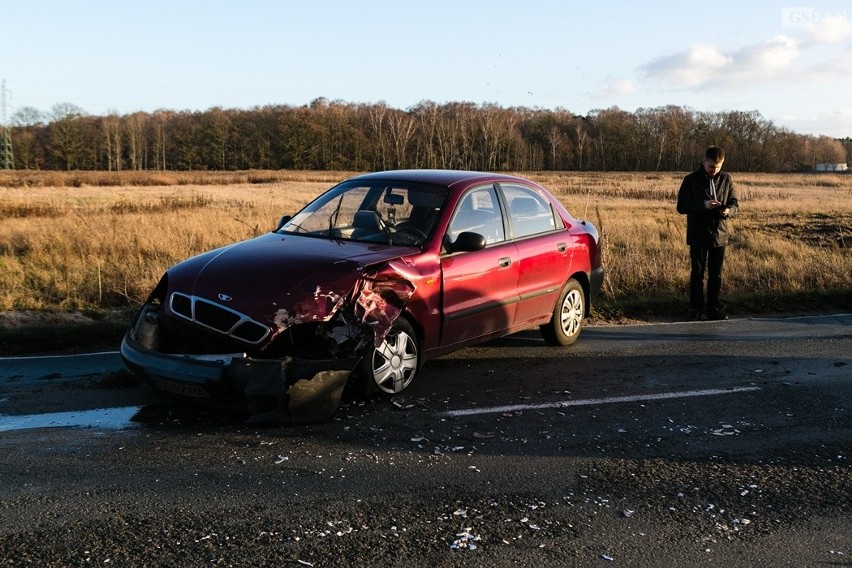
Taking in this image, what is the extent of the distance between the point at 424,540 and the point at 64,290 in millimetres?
8218

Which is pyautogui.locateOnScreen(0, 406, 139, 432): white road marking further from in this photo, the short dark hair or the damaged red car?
the short dark hair

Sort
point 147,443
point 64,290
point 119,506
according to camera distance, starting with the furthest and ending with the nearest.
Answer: point 64,290 → point 147,443 → point 119,506

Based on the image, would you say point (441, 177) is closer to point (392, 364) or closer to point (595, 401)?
→ point (392, 364)

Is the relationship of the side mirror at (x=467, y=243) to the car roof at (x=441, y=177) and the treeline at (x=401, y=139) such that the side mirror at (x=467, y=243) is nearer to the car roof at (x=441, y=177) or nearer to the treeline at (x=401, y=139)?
the car roof at (x=441, y=177)

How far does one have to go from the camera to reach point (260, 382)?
16.9 ft

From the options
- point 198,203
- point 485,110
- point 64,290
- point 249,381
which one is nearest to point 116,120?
point 485,110

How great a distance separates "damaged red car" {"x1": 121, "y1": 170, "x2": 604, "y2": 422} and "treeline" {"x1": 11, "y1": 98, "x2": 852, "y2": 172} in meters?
75.6

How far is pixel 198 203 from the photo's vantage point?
2502cm

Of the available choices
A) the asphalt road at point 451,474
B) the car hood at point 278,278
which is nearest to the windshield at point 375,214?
the car hood at point 278,278

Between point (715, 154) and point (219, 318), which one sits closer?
point (219, 318)

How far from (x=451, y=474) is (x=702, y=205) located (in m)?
6.78

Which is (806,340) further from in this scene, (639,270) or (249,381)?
(249,381)

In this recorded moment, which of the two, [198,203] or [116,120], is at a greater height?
[116,120]

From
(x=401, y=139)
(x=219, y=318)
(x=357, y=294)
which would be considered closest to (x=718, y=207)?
(x=357, y=294)
